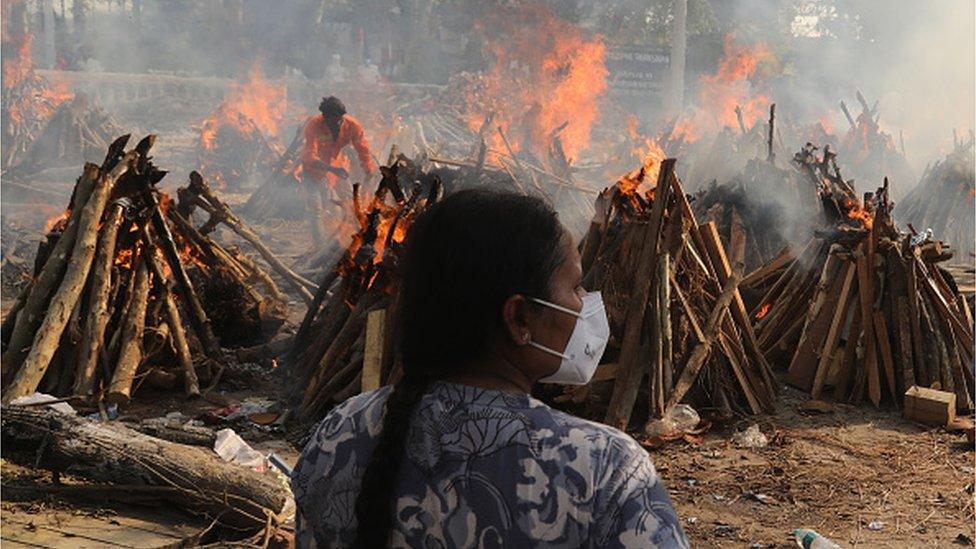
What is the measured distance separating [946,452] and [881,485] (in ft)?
2.87

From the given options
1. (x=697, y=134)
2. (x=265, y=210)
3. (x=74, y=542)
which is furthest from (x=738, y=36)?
(x=74, y=542)

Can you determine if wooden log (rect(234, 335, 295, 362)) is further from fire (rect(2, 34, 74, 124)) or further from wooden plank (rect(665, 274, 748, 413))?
fire (rect(2, 34, 74, 124))

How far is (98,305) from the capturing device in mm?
7160

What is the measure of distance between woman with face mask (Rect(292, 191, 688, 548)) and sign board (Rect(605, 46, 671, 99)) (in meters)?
29.4

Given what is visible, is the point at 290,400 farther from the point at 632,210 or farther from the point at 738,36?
the point at 738,36

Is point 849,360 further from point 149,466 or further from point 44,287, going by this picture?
point 44,287

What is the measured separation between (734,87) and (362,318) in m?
27.3

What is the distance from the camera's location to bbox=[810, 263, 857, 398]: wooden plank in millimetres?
7879

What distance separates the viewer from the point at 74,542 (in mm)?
4598

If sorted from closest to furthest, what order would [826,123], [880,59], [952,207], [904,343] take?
1. [904,343]
2. [952,207]
3. [826,123]
4. [880,59]

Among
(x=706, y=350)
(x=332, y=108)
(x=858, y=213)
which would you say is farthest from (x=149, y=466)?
(x=332, y=108)

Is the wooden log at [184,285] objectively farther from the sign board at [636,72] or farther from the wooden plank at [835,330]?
the sign board at [636,72]

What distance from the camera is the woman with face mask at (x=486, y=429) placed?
1559mm

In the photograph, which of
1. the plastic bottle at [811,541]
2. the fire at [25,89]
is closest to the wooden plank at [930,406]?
the plastic bottle at [811,541]
